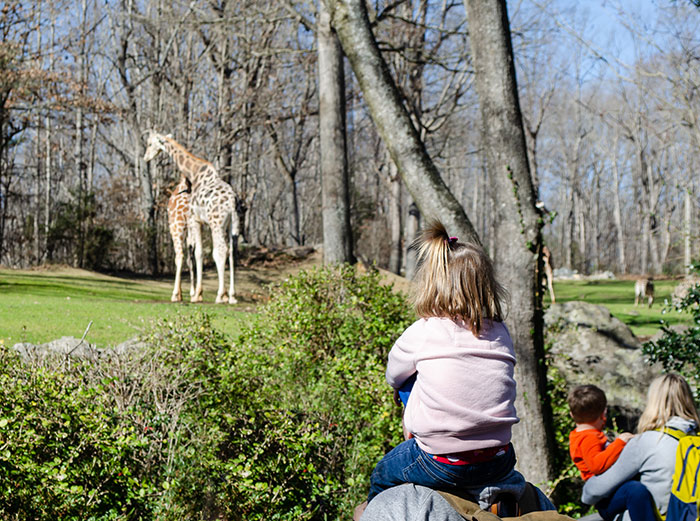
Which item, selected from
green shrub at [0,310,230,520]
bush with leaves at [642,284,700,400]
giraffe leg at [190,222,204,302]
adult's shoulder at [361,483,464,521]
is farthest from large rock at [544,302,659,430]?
giraffe leg at [190,222,204,302]

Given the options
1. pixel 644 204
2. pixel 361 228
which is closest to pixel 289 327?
pixel 361 228

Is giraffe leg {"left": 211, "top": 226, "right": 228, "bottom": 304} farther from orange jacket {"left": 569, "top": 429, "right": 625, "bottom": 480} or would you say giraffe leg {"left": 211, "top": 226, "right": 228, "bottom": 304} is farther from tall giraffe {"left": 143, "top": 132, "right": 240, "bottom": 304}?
orange jacket {"left": 569, "top": 429, "right": 625, "bottom": 480}

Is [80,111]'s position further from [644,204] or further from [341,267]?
[644,204]

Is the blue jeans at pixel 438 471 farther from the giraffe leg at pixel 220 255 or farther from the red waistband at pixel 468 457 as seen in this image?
the giraffe leg at pixel 220 255

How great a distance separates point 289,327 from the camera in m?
6.52

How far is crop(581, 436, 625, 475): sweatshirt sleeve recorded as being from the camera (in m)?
4.88

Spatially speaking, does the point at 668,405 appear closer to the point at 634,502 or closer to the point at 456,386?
the point at 634,502

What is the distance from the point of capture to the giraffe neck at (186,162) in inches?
556

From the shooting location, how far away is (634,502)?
4.18 m

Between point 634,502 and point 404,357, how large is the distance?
2.54 meters

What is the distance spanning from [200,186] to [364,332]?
27.3 feet

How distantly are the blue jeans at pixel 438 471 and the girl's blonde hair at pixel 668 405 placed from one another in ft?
7.04

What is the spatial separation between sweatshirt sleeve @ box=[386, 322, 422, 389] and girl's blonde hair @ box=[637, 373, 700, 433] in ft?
8.08

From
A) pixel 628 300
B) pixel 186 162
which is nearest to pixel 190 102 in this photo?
pixel 186 162
